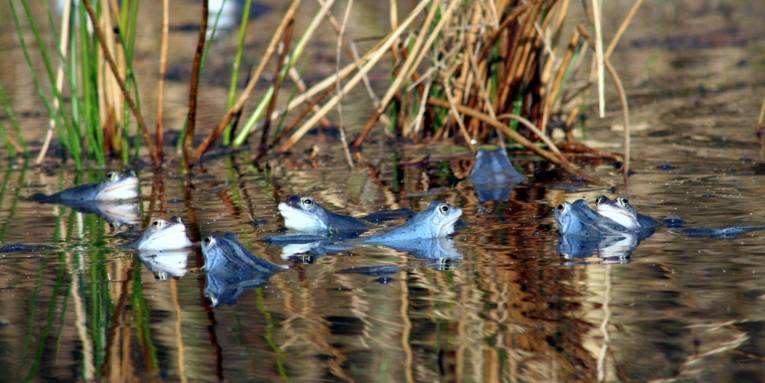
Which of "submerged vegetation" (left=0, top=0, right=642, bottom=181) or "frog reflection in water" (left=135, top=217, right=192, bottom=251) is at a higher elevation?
"submerged vegetation" (left=0, top=0, right=642, bottom=181)

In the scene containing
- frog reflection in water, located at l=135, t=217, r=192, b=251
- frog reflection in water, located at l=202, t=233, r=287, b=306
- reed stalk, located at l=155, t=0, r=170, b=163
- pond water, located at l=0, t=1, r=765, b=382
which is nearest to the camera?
pond water, located at l=0, t=1, r=765, b=382

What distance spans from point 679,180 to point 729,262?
1460 mm

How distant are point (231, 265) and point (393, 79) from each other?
267 centimetres

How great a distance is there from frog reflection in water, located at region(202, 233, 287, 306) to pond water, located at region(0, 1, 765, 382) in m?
0.06

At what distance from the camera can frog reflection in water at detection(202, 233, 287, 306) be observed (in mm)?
3346

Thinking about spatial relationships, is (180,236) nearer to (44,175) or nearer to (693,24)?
(44,175)

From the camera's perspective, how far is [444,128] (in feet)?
20.3

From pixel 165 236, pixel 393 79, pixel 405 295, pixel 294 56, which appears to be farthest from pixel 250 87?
pixel 405 295

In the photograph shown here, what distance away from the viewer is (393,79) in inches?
232

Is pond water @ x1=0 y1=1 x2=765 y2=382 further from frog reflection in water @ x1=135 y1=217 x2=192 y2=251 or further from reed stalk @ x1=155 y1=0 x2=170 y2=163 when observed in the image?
reed stalk @ x1=155 y1=0 x2=170 y2=163

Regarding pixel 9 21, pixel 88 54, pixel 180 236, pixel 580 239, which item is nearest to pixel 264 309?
pixel 180 236

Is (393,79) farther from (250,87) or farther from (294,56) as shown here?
(250,87)

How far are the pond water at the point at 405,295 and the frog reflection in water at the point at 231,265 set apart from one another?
6 centimetres

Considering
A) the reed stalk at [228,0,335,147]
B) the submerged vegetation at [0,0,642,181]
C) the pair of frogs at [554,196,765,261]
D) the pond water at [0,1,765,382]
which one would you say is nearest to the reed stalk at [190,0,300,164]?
the submerged vegetation at [0,0,642,181]
